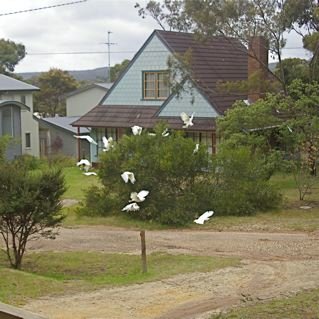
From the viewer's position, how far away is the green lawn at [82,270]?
11.4 metres

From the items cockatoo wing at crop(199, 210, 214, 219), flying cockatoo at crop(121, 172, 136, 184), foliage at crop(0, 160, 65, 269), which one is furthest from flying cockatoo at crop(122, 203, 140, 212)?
foliage at crop(0, 160, 65, 269)

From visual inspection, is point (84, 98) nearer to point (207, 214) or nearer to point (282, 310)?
point (207, 214)

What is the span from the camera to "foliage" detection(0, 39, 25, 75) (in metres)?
83.8

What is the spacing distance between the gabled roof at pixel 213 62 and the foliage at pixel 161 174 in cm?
1043

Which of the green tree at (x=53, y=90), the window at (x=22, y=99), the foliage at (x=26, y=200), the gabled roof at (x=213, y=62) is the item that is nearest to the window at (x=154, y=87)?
the gabled roof at (x=213, y=62)

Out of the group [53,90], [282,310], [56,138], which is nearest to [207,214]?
[282,310]

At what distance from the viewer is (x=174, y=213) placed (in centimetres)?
2133

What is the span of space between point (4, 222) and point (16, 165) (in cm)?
116

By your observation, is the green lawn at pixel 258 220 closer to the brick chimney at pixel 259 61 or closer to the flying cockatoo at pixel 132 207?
the flying cockatoo at pixel 132 207

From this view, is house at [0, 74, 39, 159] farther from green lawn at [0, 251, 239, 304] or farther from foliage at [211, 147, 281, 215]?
green lawn at [0, 251, 239, 304]

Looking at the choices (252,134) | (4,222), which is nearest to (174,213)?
(252,134)

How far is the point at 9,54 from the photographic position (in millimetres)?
85062

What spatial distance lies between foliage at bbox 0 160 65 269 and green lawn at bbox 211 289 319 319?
5.78 meters

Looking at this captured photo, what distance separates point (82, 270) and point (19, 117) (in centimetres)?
3559
